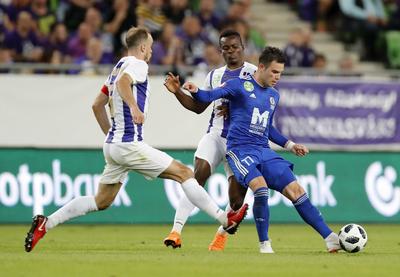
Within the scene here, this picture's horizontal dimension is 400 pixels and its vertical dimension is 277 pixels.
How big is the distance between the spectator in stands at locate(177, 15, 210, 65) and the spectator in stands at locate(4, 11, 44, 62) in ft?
9.06

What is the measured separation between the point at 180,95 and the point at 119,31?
9086mm

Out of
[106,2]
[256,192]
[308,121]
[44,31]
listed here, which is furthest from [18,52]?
[256,192]

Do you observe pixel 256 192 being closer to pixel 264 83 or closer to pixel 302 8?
pixel 264 83

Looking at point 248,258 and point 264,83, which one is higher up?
point 264,83

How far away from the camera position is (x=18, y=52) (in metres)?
20.6

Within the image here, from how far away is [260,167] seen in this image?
12.5 metres

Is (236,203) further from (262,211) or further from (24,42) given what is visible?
(24,42)

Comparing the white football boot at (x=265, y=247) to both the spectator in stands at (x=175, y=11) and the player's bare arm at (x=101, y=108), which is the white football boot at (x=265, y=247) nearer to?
the player's bare arm at (x=101, y=108)

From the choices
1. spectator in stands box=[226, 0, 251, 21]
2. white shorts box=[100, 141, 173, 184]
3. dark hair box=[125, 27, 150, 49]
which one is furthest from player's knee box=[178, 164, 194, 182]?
spectator in stands box=[226, 0, 251, 21]

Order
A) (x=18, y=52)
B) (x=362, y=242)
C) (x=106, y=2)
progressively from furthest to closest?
1. (x=106, y=2)
2. (x=18, y=52)
3. (x=362, y=242)

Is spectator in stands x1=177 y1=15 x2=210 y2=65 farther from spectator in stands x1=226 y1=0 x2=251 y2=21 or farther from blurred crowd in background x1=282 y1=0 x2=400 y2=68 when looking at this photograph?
blurred crowd in background x1=282 y1=0 x2=400 y2=68

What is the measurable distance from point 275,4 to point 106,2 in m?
5.91

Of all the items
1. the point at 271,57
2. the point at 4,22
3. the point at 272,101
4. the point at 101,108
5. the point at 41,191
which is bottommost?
the point at 41,191

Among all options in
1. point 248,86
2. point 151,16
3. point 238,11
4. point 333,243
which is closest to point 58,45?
point 151,16
